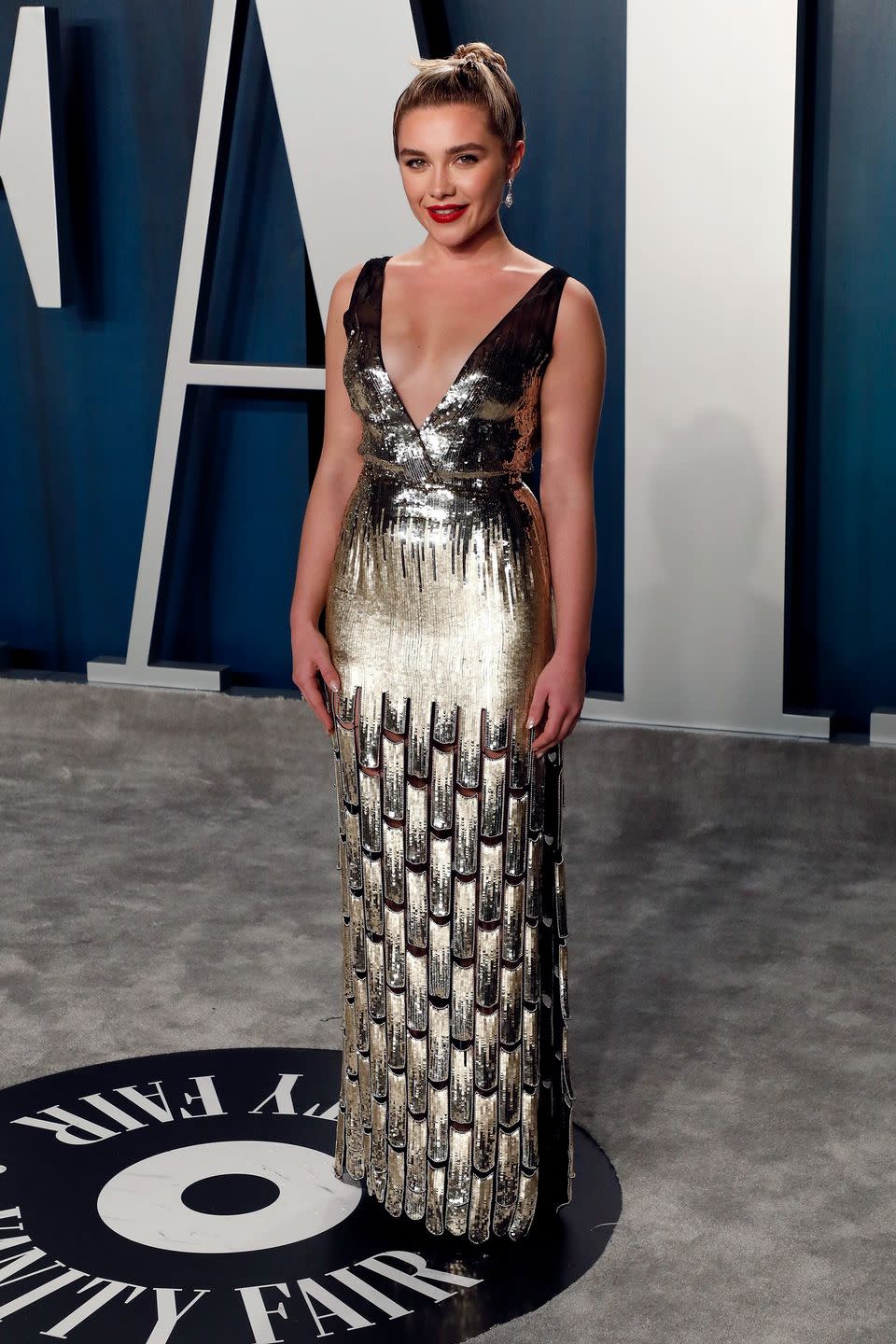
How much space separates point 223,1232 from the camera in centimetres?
278

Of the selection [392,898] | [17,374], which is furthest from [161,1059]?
[17,374]

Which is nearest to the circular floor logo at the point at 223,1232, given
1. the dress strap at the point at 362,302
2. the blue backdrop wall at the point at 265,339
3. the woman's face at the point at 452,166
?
the dress strap at the point at 362,302

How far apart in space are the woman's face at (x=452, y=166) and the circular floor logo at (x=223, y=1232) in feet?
5.19

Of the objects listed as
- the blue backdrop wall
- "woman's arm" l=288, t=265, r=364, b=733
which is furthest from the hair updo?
the blue backdrop wall

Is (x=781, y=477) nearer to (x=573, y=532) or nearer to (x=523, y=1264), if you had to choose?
(x=573, y=532)

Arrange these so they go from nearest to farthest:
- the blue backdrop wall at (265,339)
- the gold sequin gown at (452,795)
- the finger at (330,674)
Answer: the gold sequin gown at (452,795), the finger at (330,674), the blue backdrop wall at (265,339)

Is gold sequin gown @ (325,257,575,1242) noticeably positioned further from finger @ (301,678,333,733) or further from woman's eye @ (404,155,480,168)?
woman's eye @ (404,155,480,168)

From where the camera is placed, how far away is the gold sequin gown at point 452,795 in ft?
8.43

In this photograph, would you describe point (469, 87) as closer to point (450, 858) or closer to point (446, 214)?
point (446, 214)

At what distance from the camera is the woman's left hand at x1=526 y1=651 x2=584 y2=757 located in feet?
8.57

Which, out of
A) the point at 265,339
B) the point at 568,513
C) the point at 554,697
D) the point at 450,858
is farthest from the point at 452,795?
the point at 265,339

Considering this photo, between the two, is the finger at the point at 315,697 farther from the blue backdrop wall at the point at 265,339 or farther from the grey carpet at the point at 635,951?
the blue backdrop wall at the point at 265,339

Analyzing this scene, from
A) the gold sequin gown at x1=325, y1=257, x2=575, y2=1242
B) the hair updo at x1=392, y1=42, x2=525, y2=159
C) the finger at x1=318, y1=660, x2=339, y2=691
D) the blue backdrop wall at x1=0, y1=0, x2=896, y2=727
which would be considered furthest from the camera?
the blue backdrop wall at x1=0, y1=0, x2=896, y2=727

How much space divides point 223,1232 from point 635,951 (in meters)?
1.47
